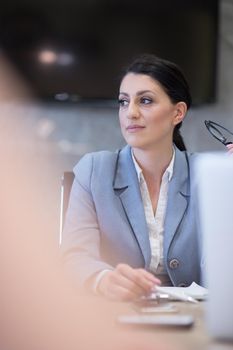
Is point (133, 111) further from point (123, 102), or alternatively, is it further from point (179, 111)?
point (179, 111)

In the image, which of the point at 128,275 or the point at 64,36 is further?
the point at 64,36

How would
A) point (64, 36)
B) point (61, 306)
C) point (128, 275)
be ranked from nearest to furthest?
1. point (61, 306)
2. point (128, 275)
3. point (64, 36)

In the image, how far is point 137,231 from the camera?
1598mm

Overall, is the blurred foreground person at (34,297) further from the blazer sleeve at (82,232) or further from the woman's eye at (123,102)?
the woman's eye at (123,102)

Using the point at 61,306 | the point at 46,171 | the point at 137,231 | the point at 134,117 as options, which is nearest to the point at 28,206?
the point at 61,306

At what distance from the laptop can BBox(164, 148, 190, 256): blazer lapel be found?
29.5 inches

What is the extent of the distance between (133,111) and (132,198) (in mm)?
252

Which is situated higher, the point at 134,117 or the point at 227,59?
the point at 227,59

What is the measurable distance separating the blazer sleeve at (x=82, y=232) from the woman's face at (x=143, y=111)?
150mm

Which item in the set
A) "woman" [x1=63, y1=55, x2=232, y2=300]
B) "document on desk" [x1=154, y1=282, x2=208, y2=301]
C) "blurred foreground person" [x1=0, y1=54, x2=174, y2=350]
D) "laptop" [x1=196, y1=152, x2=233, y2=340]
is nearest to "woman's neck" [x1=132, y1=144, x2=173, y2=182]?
"woman" [x1=63, y1=55, x2=232, y2=300]

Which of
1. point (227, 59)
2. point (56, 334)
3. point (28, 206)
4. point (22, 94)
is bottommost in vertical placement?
point (56, 334)

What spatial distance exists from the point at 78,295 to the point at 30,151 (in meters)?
2.08

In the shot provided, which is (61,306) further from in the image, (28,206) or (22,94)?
(22,94)

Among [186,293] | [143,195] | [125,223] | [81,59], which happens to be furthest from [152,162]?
[81,59]
